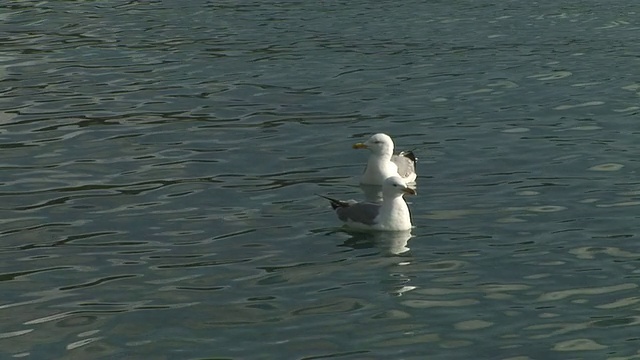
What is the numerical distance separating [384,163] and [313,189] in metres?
1.37

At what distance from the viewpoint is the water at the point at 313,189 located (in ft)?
47.6

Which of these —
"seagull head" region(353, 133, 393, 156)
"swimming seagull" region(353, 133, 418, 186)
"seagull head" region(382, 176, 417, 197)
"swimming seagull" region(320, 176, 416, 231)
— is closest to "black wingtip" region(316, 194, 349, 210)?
"swimming seagull" region(320, 176, 416, 231)

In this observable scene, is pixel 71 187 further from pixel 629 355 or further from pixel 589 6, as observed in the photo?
pixel 589 6

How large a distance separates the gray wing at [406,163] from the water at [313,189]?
0.26 metres

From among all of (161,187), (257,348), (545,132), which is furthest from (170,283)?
(545,132)

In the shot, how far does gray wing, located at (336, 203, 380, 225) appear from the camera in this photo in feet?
60.5

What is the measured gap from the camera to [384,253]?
17500mm

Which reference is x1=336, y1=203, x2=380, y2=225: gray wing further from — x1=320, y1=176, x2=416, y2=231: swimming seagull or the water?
the water

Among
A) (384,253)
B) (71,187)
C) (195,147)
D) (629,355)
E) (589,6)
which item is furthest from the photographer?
(589,6)

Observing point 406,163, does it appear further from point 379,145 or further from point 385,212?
point 385,212

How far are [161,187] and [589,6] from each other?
20542 millimetres

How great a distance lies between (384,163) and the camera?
70.5ft

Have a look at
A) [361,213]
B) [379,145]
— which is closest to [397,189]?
[361,213]

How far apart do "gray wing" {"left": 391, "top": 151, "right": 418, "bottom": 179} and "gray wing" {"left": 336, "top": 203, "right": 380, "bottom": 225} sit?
2.33 m
